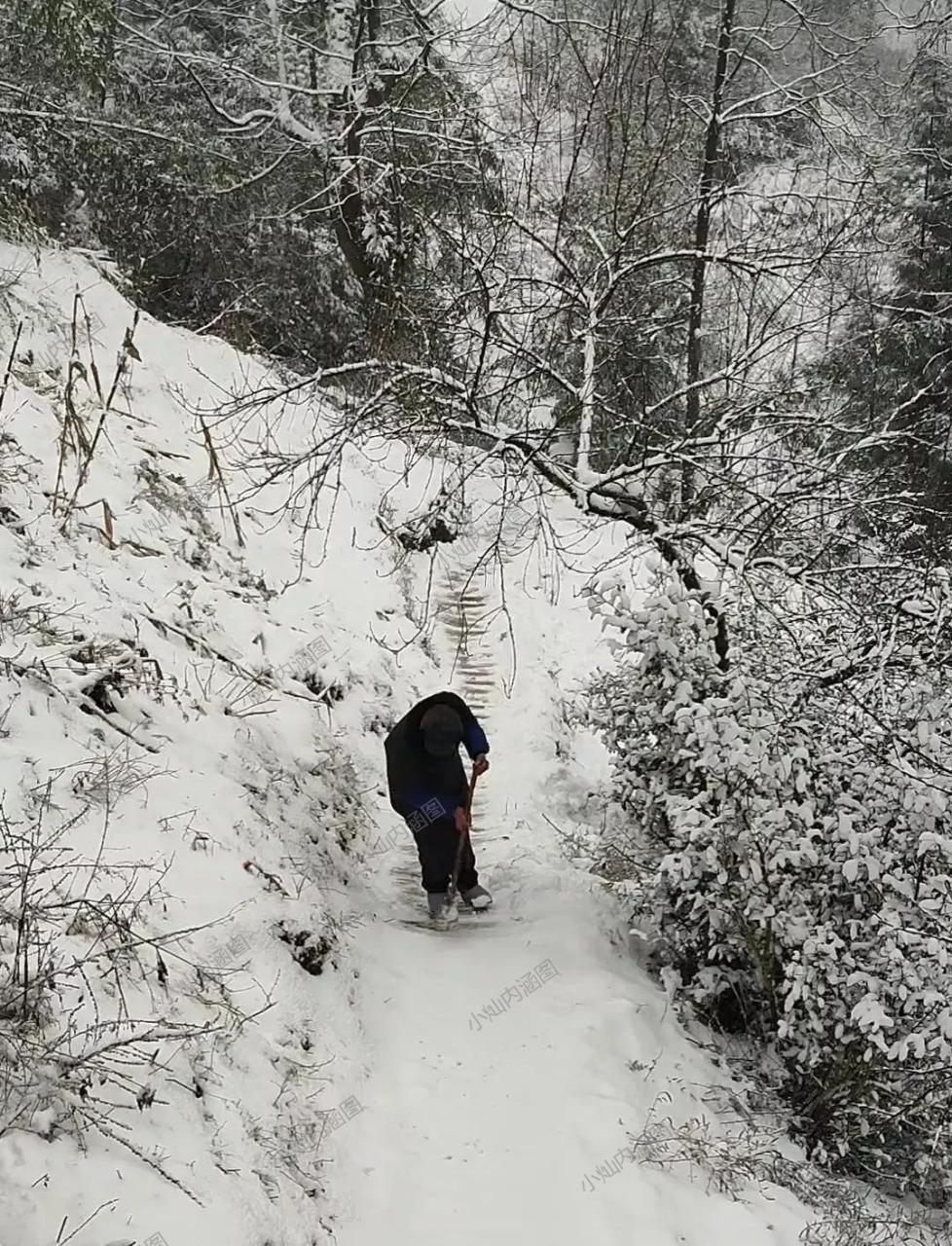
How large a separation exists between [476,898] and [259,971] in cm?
219

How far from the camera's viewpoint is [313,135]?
28.1ft

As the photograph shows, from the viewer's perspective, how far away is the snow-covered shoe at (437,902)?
5.84 metres

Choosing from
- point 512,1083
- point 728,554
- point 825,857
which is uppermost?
point 728,554

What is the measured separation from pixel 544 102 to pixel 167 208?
1110 centimetres

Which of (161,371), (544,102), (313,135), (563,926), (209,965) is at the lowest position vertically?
(563,926)

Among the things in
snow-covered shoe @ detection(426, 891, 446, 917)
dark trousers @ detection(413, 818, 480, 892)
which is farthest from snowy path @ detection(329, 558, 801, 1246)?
dark trousers @ detection(413, 818, 480, 892)

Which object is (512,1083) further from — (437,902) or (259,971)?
(437,902)

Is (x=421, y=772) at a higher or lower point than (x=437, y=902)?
higher

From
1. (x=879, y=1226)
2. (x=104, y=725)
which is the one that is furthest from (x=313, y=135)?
(x=879, y=1226)

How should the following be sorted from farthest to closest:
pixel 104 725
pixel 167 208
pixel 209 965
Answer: pixel 167 208, pixel 104 725, pixel 209 965

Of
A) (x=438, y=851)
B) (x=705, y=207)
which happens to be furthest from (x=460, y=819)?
(x=705, y=207)

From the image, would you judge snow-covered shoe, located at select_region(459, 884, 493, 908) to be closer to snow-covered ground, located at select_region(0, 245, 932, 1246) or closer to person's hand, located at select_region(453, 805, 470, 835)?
snow-covered ground, located at select_region(0, 245, 932, 1246)

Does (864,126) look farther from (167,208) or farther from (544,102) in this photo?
(167,208)

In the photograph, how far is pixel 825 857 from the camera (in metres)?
4.75
